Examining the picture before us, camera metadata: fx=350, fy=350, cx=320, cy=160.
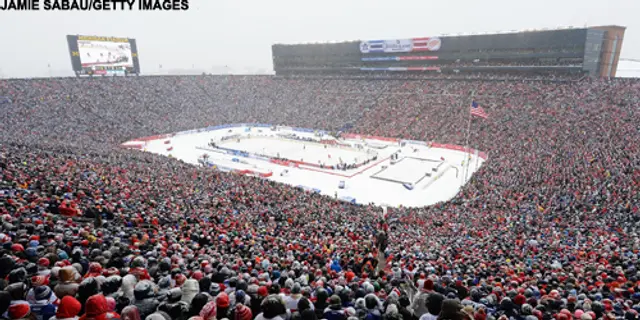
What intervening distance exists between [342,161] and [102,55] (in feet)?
173

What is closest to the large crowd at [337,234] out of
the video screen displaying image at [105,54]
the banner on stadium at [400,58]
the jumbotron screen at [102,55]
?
the jumbotron screen at [102,55]

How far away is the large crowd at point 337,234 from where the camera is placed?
5.43 metres

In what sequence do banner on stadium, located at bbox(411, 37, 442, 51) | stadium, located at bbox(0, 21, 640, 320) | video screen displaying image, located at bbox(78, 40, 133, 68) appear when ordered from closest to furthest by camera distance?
stadium, located at bbox(0, 21, 640, 320), video screen displaying image, located at bbox(78, 40, 133, 68), banner on stadium, located at bbox(411, 37, 442, 51)

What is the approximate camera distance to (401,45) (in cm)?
6856

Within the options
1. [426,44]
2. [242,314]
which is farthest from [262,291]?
[426,44]

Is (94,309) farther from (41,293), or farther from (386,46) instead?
(386,46)

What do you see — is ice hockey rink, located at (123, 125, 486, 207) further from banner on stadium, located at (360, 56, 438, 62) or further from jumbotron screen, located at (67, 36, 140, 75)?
banner on stadium, located at (360, 56, 438, 62)

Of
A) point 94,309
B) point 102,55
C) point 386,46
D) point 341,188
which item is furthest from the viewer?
point 386,46

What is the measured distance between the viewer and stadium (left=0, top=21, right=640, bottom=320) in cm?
611

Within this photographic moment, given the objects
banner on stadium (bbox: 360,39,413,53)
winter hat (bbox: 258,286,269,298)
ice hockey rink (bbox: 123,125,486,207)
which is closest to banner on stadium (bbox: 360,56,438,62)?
banner on stadium (bbox: 360,39,413,53)

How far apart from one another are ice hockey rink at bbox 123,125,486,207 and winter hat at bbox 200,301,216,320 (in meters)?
25.1

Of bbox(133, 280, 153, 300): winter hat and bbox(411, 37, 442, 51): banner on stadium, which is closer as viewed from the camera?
bbox(133, 280, 153, 300): winter hat

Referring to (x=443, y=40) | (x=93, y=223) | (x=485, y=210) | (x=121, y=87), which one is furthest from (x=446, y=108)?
(x=121, y=87)

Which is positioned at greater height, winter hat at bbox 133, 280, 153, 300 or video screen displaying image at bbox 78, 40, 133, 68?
video screen displaying image at bbox 78, 40, 133, 68
